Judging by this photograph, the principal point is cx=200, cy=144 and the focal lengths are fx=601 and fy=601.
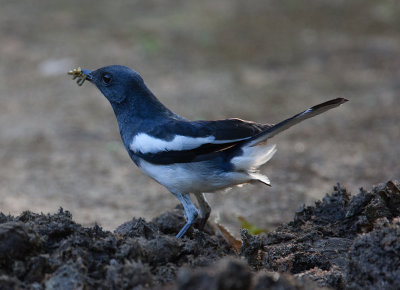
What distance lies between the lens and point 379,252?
3.25 m

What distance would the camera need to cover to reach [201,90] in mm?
10938

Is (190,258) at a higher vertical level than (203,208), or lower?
lower

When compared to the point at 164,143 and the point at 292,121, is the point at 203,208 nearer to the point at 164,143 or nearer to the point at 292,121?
the point at 164,143

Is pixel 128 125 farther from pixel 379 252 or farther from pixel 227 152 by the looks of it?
pixel 379 252

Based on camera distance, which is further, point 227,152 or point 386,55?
point 386,55

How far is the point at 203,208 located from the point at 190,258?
4.51ft

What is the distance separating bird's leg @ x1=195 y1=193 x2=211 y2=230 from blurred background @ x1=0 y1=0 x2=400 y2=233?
1347 mm

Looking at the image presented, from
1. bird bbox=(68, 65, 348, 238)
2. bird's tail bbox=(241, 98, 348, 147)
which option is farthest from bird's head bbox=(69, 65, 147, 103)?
bird's tail bbox=(241, 98, 348, 147)

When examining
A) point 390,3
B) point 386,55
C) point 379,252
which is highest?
point 390,3

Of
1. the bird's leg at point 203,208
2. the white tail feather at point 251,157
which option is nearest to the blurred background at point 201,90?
the bird's leg at point 203,208

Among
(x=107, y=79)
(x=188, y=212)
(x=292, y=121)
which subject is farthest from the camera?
(x=107, y=79)

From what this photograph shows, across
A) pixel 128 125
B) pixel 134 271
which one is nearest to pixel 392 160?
pixel 128 125

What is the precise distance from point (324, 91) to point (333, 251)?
6867 mm

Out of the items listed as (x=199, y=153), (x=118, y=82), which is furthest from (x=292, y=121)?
(x=118, y=82)
